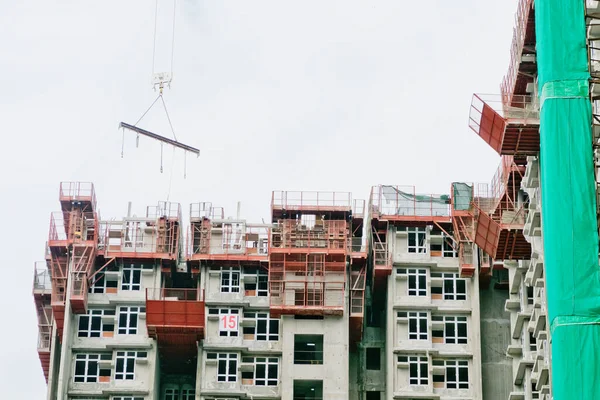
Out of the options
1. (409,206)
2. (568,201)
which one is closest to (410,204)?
(409,206)

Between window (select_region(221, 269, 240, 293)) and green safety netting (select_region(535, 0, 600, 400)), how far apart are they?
1453 inches

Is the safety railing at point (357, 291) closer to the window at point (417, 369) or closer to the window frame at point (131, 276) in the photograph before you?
the window at point (417, 369)

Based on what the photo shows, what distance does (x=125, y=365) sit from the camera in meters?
123

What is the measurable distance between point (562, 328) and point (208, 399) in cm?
3963

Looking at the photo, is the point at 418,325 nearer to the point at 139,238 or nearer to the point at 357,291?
the point at 357,291

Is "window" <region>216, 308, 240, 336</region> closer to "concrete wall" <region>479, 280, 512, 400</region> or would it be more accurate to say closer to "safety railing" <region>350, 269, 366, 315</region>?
"safety railing" <region>350, 269, 366, 315</region>

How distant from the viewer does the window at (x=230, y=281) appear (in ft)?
409

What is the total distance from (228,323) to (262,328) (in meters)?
2.40

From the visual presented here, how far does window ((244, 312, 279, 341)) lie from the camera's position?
124 meters

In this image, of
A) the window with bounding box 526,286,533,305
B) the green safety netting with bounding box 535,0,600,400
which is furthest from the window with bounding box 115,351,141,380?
the green safety netting with bounding box 535,0,600,400

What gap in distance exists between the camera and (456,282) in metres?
124

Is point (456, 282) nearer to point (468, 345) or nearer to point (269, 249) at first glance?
point (468, 345)

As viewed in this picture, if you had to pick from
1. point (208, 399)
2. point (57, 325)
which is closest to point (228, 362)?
point (208, 399)

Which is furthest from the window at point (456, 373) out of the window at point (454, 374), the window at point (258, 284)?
the window at point (258, 284)
